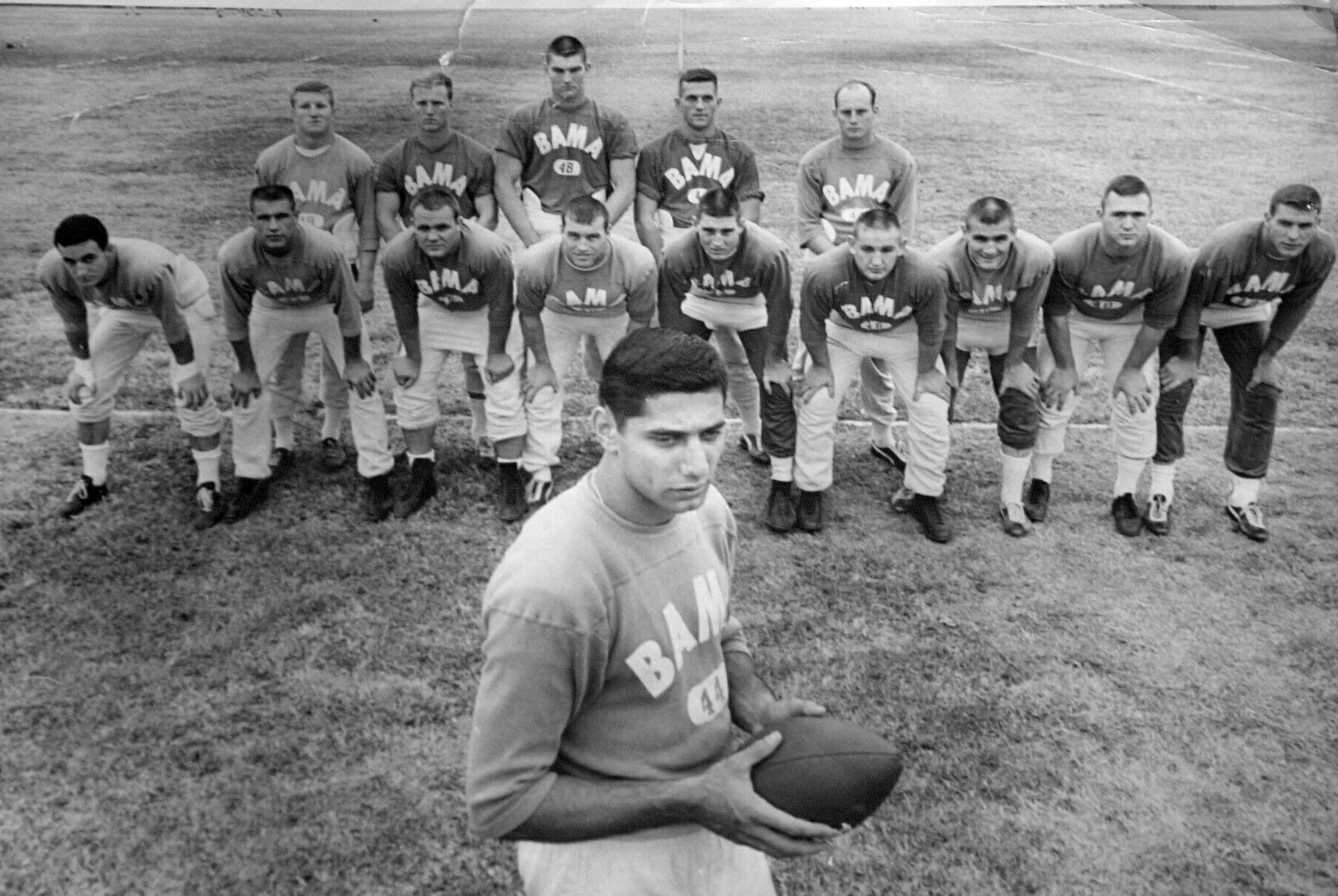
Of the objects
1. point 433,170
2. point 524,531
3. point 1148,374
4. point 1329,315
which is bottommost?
point 1329,315

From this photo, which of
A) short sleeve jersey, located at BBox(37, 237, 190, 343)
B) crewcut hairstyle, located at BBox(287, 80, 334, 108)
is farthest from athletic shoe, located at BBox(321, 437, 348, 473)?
crewcut hairstyle, located at BBox(287, 80, 334, 108)

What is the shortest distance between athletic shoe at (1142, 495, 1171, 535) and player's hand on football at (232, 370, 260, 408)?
4.78 metres

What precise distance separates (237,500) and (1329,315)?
8.41 meters

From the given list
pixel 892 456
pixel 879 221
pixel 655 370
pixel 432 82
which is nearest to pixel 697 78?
pixel 432 82

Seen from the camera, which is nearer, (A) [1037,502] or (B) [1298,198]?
(B) [1298,198]

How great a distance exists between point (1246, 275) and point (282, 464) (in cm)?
530

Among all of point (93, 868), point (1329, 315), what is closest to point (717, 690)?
point (93, 868)

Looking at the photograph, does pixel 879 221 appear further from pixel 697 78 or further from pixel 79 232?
pixel 79 232

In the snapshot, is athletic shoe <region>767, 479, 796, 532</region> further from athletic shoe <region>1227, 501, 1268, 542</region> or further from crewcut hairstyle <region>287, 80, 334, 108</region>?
crewcut hairstyle <region>287, 80, 334, 108</region>

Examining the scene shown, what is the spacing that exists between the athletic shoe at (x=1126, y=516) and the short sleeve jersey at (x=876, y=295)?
1.38 m

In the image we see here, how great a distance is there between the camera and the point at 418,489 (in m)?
6.19

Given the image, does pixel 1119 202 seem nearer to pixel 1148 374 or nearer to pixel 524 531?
pixel 1148 374

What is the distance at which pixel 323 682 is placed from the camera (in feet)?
15.3

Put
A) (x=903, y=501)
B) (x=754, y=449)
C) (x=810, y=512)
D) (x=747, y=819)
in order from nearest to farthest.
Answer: (x=747, y=819) → (x=810, y=512) → (x=903, y=501) → (x=754, y=449)
